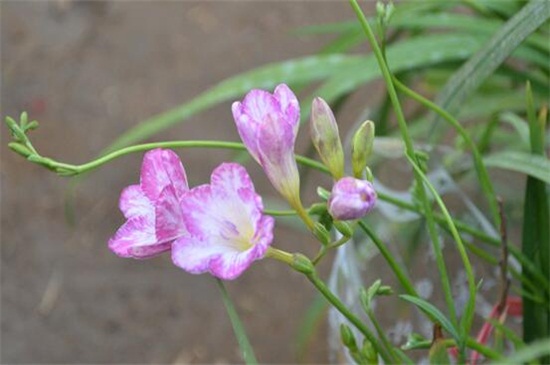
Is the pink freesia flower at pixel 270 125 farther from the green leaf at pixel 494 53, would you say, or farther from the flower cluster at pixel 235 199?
the green leaf at pixel 494 53

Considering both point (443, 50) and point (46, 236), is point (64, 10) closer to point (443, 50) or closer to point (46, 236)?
point (46, 236)

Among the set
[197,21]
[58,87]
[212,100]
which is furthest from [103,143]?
[212,100]

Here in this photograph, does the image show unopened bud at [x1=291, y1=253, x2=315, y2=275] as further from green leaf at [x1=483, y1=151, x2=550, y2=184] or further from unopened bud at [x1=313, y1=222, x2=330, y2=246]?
green leaf at [x1=483, y1=151, x2=550, y2=184]

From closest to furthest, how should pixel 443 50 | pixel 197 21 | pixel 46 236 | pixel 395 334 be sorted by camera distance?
1. pixel 395 334
2. pixel 443 50
3. pixel 46 236
4. pixel 197 21

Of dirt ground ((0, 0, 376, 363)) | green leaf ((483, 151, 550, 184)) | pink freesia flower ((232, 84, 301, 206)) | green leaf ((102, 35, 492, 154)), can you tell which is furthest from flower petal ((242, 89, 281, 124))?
dirt ground ((0, 0, 376, 363))

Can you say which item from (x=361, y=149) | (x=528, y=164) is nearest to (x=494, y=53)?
(x=528, y=164)

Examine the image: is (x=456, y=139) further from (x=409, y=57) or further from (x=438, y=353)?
(x=438, y=353)
